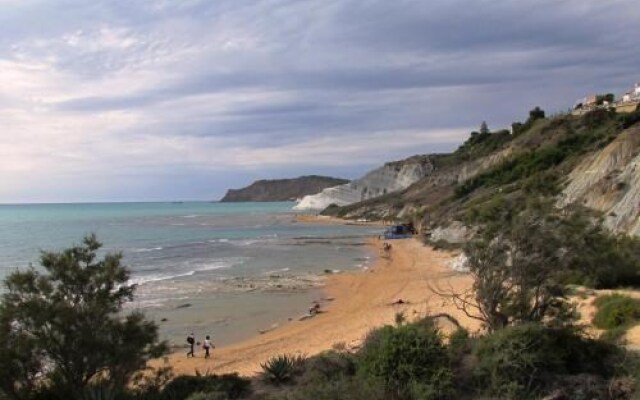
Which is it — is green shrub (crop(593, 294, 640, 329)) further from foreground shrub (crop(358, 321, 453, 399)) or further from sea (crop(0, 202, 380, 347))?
sea (crop(0, 202, 380, 347))

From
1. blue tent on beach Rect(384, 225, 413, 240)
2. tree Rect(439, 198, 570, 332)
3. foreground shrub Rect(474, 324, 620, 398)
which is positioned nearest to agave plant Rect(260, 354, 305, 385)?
foreground shrub Rect(474, 324, 620, 398)

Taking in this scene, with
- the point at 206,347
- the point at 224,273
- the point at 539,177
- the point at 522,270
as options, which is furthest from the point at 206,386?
the point at 539,177

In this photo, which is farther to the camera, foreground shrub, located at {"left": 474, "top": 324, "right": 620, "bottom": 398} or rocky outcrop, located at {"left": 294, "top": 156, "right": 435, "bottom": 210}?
rocky outcrop, located at {"left": 294, "top": 156, "right": 435, "bottom": 210}

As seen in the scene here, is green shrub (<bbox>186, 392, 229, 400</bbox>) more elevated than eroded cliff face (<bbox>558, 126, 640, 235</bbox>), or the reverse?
eroded cliff face (<bbox>558, 126, 640, 235</bbox>)

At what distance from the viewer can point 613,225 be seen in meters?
30.5

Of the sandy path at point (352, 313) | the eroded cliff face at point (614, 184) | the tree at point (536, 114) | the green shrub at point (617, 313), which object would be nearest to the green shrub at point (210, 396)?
the sandy path at point (352, 313)

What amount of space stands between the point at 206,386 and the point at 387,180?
14124 centimetres

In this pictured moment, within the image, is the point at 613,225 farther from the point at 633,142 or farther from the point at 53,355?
the point at 53,355

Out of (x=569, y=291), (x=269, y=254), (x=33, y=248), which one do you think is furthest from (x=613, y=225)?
(x=33, y=248)

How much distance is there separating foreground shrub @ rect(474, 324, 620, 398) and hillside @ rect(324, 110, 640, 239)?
3601 millimetres

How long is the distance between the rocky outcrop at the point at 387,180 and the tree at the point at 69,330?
132095 mm

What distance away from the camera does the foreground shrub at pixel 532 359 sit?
10078 millimetres

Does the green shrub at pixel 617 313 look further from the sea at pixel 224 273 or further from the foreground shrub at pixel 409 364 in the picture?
the sea at pixel 224 273

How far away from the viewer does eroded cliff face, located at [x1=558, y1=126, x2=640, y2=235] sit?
30469mm
